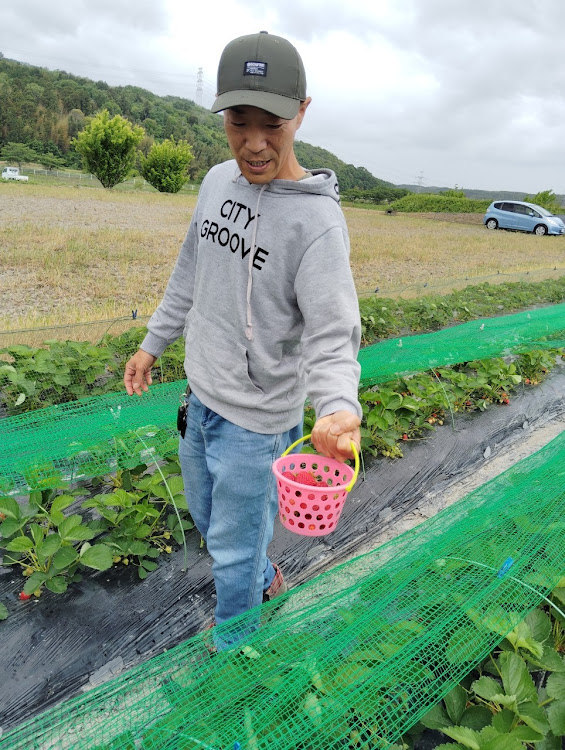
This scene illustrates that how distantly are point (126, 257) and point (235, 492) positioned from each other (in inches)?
319

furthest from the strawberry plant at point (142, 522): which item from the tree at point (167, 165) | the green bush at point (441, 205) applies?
the tree at point (167, 165)

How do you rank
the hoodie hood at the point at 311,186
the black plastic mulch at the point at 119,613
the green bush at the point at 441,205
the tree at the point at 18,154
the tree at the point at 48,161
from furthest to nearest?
the tree at the point at 48,161, the tree at the point at 18,154, the green bush at the point at 441,205, the black plastic mulch at the point at 119,613, the hoodie hood at the point at 311,186

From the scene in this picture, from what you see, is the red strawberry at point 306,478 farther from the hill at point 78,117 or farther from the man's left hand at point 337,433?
the hill at point 78,117

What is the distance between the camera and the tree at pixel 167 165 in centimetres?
4228

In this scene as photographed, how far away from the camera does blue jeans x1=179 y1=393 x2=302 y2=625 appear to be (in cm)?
131

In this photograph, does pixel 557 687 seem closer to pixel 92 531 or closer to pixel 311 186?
pixel 311 186

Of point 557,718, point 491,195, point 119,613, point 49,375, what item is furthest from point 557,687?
point 491,195

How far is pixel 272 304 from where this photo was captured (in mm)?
1218

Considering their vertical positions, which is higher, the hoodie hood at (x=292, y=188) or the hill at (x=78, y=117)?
the hill at (x=78, y=117)

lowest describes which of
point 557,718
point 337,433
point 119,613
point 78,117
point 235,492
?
point 119,613

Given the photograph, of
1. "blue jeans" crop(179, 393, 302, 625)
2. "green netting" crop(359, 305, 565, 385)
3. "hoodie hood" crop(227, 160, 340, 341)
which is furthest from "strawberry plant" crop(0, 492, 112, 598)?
"green netting" crop(359, 305, 565, 385)

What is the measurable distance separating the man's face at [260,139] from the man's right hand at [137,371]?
0.69 m

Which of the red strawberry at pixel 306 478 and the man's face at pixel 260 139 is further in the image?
the red strawberry at pixel 306 478

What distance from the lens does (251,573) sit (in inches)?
55.0
